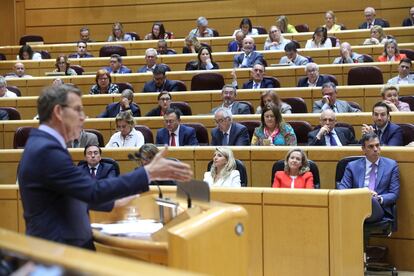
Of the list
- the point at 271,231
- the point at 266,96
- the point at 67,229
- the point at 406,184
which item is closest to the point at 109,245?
the point at 67,229

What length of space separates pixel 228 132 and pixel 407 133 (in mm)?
1534

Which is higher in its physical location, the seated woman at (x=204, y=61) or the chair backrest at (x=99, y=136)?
the seated woman at (x=204, y=61)

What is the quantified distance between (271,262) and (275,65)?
5211mm

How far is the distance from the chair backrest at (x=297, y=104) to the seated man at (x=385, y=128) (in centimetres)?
139

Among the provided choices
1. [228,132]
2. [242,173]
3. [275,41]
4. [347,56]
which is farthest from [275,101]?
[275,41]

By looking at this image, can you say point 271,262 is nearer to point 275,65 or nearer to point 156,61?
point 275,65

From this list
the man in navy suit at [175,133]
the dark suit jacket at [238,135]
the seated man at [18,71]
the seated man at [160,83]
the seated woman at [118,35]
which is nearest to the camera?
the dark suit jacket at [238,135]

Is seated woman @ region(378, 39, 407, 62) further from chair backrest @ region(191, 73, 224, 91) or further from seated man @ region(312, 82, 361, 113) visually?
chair backrest @ region(191, 73, 224, 91)

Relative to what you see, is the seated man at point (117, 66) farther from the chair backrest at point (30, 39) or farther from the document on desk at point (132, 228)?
the document on desk at point (132, 228)

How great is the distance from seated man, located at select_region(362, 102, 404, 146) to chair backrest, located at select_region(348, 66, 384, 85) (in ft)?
7.23

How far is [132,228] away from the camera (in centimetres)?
254

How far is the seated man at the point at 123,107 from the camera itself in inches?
294

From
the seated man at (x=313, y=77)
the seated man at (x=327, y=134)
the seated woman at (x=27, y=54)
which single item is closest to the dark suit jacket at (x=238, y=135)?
the seated man at (x=327, y=134)

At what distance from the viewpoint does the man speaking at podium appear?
2195mm
